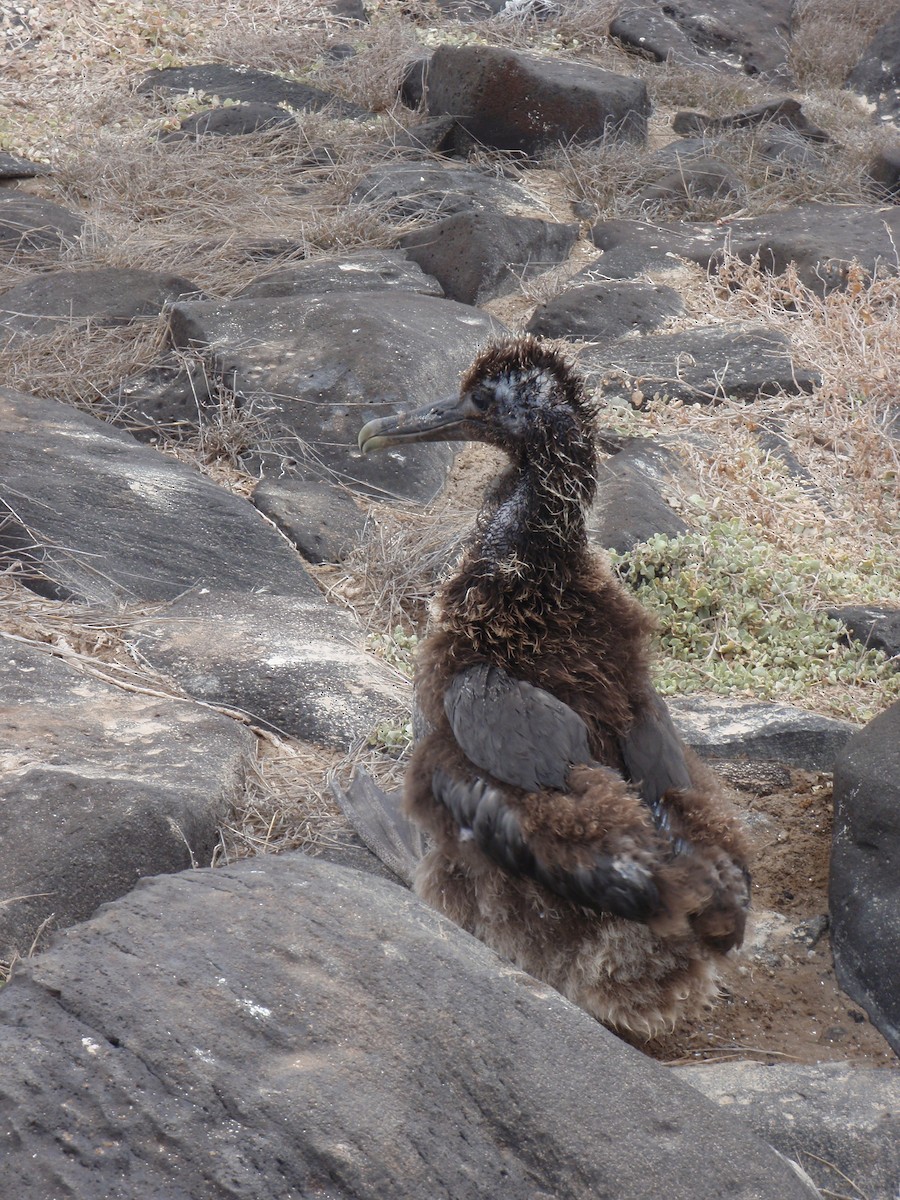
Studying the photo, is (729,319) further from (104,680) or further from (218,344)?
(104,680)

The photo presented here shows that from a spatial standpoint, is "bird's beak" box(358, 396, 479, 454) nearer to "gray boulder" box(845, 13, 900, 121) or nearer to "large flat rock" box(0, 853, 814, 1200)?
"large flat rock" box(0, 853, 814, 1200)

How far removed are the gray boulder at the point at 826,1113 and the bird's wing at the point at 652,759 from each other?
0.76m

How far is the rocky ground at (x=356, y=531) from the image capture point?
7.54ft

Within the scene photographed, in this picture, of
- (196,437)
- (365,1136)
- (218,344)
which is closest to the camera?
(365,1136)

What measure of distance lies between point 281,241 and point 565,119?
3.70m

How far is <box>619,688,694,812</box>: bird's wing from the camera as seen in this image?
339 cm

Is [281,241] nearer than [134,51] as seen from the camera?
Yes

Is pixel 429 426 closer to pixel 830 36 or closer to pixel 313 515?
pixel 313 515

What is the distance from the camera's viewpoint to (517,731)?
3193 mm

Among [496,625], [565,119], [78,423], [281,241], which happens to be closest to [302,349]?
[78,423]

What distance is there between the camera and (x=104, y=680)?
4.53m

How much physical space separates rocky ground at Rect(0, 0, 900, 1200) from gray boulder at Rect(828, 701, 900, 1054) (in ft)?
0.06

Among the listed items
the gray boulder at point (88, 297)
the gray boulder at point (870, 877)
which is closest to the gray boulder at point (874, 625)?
the gray boulder at point (870, 877)

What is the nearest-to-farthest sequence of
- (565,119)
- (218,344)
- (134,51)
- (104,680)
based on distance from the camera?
1. (104,680)
2. (218,344)
3. (565,119)
4. (134,51)
